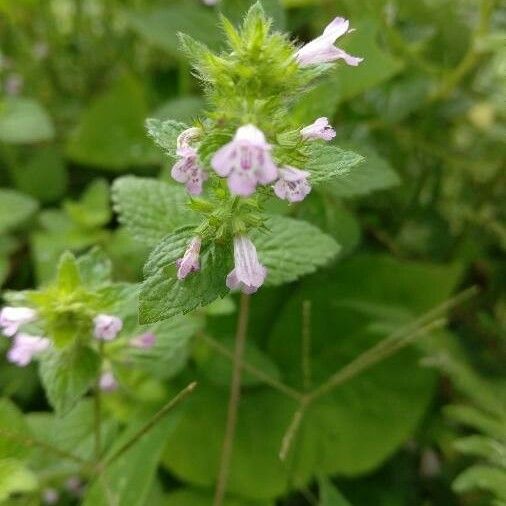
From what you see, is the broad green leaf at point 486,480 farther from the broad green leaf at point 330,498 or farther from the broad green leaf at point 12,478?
the broad green leaf at point 12,478

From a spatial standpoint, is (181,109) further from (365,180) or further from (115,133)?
(365,180)

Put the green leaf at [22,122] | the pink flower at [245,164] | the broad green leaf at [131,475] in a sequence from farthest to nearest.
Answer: the green leaf at [22,122], the broad green leaf at [131,475], the pink flower at [245,164]

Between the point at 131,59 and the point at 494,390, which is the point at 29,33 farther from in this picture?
the point at 494,390

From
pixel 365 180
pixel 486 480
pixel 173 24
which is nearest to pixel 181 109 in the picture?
pixel 173 24

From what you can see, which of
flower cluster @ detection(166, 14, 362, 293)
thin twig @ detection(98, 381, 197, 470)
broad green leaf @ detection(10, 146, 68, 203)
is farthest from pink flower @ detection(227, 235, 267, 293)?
broad green leaf @ detection(10, 146, 68, 203)

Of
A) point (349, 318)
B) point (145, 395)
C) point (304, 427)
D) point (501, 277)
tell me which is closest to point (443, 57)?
point (501, 277)

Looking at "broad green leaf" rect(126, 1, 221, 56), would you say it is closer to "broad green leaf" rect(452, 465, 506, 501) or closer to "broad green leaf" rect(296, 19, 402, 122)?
"broad green leaf" rect(296, 19, 402, 122)

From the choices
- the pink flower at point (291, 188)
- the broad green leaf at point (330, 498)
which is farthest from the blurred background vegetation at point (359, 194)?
the pink flower at point (291, 188)
